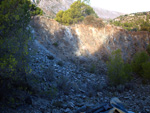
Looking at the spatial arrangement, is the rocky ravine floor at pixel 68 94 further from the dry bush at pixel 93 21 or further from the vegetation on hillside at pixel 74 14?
the vegetation on hillside at pixel 74 14

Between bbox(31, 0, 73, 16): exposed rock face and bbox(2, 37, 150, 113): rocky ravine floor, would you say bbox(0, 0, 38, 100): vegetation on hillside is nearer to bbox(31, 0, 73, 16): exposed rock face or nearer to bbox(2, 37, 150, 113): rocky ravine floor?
bbox(2, 37, 150, 113): rocky ravine floor

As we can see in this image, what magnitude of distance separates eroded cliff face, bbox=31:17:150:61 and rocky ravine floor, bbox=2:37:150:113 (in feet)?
14.1

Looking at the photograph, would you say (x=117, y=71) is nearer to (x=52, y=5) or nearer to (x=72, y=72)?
(x=72, y=72)

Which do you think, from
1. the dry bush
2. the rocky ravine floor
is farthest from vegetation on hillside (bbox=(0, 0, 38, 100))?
the dry bush

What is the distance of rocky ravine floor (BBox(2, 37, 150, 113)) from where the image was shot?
233 inches

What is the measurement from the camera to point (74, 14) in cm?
2481

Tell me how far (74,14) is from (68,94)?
19.2 m

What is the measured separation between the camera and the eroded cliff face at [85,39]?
54.5 ft

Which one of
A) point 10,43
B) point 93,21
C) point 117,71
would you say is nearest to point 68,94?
point 10,43

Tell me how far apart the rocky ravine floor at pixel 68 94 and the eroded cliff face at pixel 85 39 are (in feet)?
14.1

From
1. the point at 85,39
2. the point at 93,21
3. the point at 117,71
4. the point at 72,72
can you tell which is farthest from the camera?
the point at 93,21

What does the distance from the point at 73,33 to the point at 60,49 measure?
423 centimetres

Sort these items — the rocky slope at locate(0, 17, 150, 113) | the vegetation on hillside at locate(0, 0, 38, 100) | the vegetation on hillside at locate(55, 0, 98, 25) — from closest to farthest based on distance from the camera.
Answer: the vegetation on hillside at locate(0, 0, 38, 100), the rocky slope at locate(0, 17, 150, 113), the vegetation on hillside at locate(55, 0, 98, 25)

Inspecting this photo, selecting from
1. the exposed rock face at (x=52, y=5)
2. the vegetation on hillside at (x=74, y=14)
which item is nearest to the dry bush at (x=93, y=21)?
the vegetation on hillside at (x=74, y=14)
